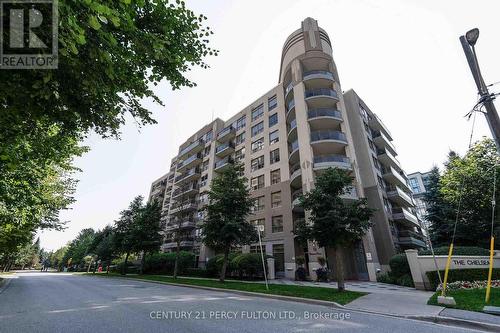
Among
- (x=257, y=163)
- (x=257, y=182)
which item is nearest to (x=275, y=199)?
(x=257, y=182)

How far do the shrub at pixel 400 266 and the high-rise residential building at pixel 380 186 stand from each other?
7744mm

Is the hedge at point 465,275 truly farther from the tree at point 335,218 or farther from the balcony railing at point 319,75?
the balcony railing at point 319,75

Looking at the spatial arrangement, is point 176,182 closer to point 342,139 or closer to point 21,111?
point 342,139

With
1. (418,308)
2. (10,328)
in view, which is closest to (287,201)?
(418,308)

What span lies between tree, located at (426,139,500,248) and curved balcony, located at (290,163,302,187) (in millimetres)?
13665

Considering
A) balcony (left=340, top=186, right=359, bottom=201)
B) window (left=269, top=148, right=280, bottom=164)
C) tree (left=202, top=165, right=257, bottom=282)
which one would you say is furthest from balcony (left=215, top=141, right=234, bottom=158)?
balcony (left=340, top=186, right=359, bottom=201)

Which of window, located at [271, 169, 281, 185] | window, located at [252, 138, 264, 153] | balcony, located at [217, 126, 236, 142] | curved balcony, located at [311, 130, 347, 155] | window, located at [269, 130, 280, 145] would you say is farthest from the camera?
balcony, located at [217, 126, 236, 142]

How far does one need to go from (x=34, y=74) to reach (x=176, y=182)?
4560 cm

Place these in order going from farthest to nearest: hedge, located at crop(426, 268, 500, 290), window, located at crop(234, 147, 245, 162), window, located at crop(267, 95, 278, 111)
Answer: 1. window, located at crop(234, 147, 245, 162)
2. window, located at crop(267, 95, 278, 111)
3. hedge, located at crop(426, 268, 500, 290)

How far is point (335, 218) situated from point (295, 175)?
580 inches

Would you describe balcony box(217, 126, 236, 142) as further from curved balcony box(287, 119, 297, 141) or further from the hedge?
the hedge

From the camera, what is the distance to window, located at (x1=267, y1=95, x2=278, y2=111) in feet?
118

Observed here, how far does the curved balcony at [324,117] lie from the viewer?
28.1 metres

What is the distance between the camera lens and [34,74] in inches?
170
